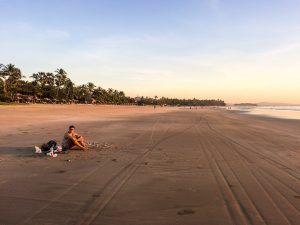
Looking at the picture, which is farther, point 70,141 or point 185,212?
point 70,141

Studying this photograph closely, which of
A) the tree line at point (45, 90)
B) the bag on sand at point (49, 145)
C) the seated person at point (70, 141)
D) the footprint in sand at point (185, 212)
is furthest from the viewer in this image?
the tree line at point (45, 90)

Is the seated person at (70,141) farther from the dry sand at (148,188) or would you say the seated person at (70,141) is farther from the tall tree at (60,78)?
the tall tree at (60,78)

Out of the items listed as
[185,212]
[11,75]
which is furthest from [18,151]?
[11,75]

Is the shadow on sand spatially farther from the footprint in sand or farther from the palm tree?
the palm tree

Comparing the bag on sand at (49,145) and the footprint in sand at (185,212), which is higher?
the bag on sand at (49,145)

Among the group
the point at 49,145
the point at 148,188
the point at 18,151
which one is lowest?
the point at 18,151

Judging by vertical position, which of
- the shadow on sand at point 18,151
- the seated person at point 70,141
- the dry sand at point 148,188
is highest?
the seated person at point 70,141

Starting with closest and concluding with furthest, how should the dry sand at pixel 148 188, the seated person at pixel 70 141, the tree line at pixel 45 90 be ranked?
the dry sand at pixel 148 188 → the seated person at pixel 70 141 → the tree line at pixel 45 90

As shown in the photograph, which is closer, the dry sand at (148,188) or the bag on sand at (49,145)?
the dry sand at (148,188)

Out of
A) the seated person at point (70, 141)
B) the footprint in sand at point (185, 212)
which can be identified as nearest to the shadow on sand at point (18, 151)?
the seated person at point (70, 141)

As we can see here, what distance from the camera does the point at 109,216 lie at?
239 inches

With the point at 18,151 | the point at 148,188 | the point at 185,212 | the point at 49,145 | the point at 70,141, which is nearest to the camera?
the point at 185,212

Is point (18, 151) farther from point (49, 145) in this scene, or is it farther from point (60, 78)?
point (60, 78)

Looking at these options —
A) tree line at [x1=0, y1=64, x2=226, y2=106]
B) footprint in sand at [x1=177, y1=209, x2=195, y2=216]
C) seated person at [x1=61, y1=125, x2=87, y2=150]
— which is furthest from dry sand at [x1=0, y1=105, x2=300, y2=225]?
tree line at [x1=0, y1=64, x2=226, y2=106]
